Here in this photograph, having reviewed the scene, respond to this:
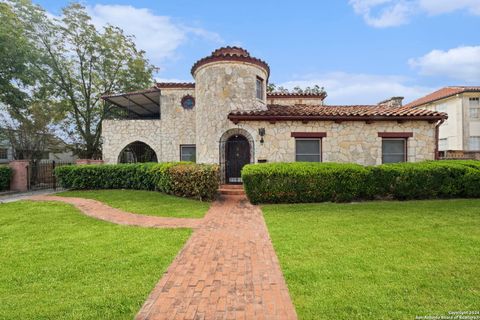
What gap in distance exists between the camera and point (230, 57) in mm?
12289

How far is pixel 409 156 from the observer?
12.5 meters

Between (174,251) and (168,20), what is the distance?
29.1ft

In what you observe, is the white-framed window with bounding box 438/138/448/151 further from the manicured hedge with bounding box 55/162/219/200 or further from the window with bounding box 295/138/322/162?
the manicured hedge with bounding box 55/162/219/200

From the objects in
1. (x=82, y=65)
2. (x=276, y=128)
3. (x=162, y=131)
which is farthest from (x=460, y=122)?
(x=82, y=65)

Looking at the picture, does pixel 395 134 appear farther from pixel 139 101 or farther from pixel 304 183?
pixel 139 101

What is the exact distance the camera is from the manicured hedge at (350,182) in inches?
367

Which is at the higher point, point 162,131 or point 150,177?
point 162,131

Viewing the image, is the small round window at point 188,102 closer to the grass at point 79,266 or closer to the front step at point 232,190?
the front step at point 232,190

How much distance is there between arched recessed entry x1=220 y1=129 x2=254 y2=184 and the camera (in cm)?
1259

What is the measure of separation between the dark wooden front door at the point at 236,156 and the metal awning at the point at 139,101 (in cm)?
695

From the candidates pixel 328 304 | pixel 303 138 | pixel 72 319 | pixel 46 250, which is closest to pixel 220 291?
pixel 328 304

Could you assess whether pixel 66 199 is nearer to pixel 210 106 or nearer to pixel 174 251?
pixel 210 106

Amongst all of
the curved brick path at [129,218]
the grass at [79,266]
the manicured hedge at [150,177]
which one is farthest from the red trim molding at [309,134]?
the grass at [79,266]

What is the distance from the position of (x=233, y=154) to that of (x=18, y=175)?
11.7 meters
